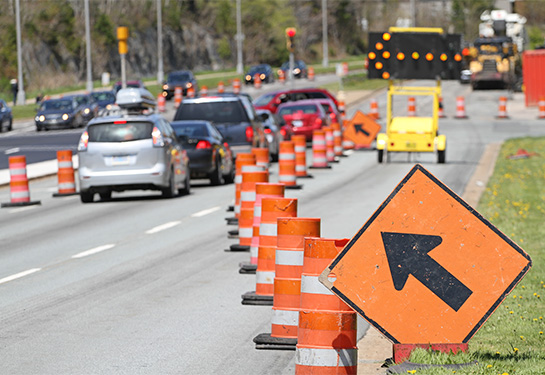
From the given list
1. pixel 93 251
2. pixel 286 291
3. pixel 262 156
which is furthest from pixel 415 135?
pixel 286 291

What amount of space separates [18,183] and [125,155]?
7.40ft

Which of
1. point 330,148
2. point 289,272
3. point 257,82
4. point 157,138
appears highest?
point 289,272

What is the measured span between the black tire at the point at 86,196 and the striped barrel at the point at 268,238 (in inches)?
453

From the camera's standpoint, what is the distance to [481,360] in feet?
24.0

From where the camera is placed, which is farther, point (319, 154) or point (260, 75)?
point (260, 75)

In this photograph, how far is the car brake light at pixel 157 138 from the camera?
829 inches

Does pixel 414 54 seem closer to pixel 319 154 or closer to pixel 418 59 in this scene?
pixel 418 59

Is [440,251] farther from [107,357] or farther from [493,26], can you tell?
[493,26]

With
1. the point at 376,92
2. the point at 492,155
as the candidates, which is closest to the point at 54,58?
the point at 376,92

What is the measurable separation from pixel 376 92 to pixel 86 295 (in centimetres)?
5820

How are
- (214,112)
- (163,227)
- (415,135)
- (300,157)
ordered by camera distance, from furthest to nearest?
(415,135) → (214,112) → (300,157) → (163,227)

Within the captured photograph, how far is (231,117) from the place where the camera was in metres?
27.7

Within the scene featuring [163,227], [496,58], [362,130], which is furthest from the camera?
[496,58]

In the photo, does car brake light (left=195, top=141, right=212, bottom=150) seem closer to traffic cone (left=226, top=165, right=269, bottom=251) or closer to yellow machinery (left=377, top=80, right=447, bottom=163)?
yellow machinery (left=377, top=80, right=447, bottom=163)
